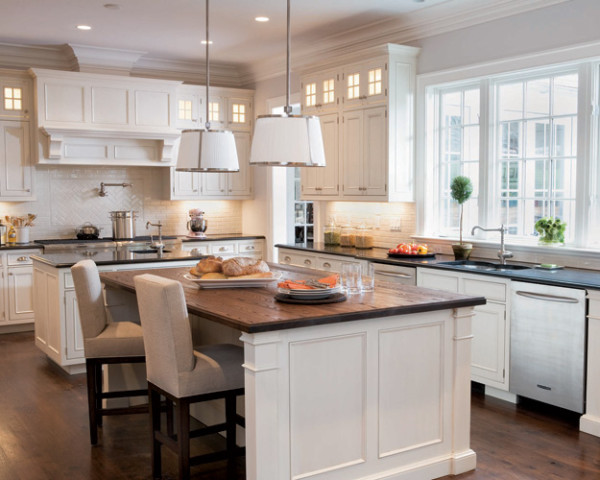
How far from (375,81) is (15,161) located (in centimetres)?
394

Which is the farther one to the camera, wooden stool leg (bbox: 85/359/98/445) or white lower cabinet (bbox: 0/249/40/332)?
white lower cabinet (bbox: 0/249/40/332)

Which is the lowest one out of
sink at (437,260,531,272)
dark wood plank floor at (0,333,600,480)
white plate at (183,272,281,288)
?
dark wood plank floor at (0,333,600,480)

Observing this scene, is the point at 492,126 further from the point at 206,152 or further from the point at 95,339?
the point at 95,339

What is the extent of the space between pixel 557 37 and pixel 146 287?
3530 mm

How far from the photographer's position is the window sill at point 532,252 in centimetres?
486

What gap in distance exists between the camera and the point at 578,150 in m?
4.95

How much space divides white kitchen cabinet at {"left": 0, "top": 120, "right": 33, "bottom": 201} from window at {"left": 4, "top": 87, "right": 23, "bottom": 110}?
16cm

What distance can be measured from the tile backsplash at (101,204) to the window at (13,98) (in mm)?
727

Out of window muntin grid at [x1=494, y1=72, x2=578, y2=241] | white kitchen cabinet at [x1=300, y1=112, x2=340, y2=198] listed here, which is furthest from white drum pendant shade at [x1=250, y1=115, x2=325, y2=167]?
white kitchen cabinet at [x1=300, y1=112, x2=340, y2=198]

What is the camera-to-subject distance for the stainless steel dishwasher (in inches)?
164

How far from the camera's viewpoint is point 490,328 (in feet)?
15.5

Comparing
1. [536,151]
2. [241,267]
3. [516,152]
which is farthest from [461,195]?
[241,267]

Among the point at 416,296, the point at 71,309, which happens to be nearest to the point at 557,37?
the point at 416,296

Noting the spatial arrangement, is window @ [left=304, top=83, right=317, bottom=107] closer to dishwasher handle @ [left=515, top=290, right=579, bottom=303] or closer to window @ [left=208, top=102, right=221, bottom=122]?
window @ [left=208, top=102, right=221, bottom=122]
